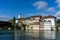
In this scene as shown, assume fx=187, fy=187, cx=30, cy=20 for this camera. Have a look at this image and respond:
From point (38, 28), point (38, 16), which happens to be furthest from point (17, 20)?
point (38, 28)

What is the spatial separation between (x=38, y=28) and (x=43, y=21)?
4.38 metres

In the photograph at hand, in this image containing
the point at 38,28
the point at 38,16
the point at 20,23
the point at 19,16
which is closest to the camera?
the point at 38,28

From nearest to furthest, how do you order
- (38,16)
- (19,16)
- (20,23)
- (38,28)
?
(38,28) < (38,16) < (20,23) < (19,16)

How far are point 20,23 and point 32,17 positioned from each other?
23.8 ft

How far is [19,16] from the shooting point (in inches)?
4208

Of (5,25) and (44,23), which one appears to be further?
(5,25)

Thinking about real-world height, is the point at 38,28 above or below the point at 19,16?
below

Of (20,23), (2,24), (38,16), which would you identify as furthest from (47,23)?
(2,24)

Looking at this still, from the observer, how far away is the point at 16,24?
9456cm

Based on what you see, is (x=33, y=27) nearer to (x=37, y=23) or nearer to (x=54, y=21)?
(x=37, y=23)

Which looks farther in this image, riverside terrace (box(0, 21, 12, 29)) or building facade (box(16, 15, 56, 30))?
riverside terrace (box(0, 21, 12, 29))

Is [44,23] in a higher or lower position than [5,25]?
higher

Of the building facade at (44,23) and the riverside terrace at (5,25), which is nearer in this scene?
the building facade at (44,23)

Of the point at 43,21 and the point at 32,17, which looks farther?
the point at 32,17
